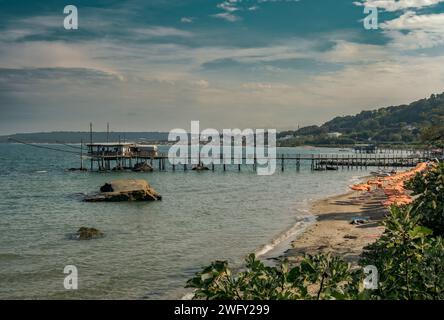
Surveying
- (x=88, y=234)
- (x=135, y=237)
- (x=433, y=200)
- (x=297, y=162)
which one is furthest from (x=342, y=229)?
(x=297, y=162)

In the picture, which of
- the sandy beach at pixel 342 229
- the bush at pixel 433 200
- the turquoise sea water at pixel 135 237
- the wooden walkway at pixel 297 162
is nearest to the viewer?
the bush at pixel 433 200

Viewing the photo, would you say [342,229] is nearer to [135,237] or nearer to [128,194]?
[135,237]

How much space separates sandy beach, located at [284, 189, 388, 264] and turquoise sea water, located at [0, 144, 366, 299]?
155 centimetres

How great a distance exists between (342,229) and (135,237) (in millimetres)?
13733

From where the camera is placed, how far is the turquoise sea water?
1950 cm

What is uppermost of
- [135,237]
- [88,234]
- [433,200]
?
[433,200]

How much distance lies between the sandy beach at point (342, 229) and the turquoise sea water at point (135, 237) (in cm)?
155

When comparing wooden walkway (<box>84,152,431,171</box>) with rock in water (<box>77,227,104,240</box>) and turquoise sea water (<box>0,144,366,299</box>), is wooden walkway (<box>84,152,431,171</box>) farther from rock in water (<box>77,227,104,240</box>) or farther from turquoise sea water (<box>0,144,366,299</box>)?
rock in water (<box>77,227,104,240</box>)

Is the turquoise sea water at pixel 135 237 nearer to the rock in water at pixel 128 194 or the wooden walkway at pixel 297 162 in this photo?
the rock in water at pixel 128 194

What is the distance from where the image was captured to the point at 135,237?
98.1 feet

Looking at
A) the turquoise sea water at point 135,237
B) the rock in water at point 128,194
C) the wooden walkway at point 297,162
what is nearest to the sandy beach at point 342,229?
the turquoise sea water at point 135,237

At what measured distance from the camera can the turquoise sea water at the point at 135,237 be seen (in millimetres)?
19500
